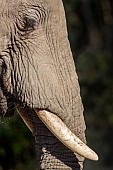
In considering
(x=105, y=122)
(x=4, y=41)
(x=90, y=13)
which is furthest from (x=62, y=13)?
(x=90, y=13)

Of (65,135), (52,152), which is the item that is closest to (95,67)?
(52,152)

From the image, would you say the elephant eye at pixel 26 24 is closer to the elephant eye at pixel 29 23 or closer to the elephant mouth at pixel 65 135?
the elephant eye at pixel 29 23

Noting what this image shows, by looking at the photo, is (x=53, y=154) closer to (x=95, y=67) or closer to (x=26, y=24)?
(x=26, y=24)

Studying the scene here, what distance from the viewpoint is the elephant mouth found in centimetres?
374

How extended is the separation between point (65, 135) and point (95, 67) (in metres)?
5.52

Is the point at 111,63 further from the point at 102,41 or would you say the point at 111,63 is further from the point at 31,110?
the point at 31,110

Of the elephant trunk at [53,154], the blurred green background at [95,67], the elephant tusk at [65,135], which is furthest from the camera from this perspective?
the blurred green background at [95,67]

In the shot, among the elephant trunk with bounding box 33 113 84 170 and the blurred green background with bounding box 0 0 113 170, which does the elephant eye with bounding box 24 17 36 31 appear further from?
the blurred green background with bounding box 0 0 113 170

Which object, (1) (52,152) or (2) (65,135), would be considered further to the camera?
(1) (52,152)

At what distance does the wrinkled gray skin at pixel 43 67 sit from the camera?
3.80 m

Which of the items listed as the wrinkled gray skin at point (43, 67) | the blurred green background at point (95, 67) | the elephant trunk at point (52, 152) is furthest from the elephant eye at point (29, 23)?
the blurred green background at point (95, 67)

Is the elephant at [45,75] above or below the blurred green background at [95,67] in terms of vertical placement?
above

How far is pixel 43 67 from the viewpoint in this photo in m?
3.80

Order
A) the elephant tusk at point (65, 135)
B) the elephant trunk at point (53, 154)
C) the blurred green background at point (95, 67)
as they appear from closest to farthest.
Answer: the elephant tusk at point (65, 135) < the elephant trunk at point (53, 154) < the blurred green background at point (95, 67)
